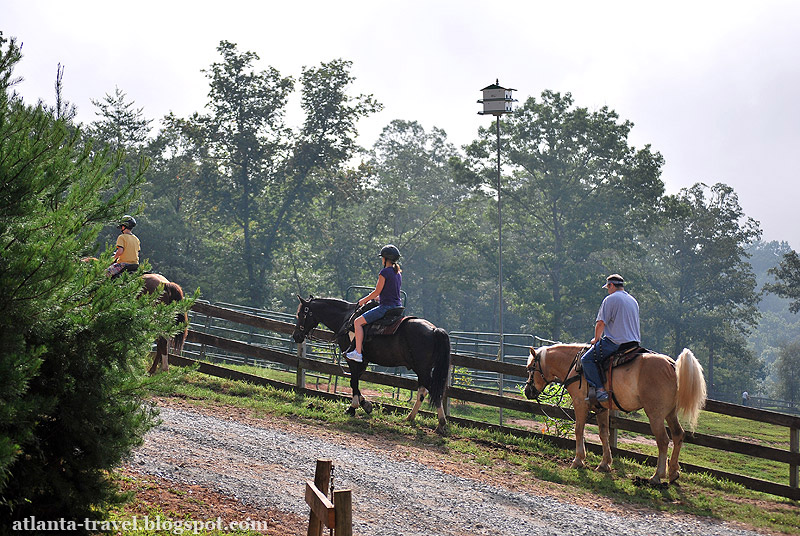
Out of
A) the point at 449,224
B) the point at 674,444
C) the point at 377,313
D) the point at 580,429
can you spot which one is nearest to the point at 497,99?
the point at 377,313

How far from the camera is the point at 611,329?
31.6 feet

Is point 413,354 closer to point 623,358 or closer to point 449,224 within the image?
point 623,358

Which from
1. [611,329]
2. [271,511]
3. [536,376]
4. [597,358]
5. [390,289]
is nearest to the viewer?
[271,511]

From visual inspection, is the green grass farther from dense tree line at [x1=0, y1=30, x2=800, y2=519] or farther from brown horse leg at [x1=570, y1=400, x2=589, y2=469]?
dense tree line at [x1=0, y1=30, x2=800, y2=519]

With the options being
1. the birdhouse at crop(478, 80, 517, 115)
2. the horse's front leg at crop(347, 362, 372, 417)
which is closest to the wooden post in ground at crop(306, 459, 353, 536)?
the horse's front leg at crop(347, 362, 372, 417)

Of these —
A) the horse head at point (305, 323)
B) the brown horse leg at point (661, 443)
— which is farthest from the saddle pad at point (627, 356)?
the horse head at point (305, 323)

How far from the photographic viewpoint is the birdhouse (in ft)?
46.3

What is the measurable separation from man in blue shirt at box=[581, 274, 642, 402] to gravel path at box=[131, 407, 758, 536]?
7.18 ft

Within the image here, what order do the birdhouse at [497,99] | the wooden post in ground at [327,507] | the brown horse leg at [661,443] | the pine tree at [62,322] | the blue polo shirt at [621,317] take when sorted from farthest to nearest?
1. the birdhouse at [497,99]
2. the blue polo shirt at [621,317]
3. the brown horse leg at [661,443]
4. the wooden post in ground at [327,507]
5. the pine tree at [62,322]

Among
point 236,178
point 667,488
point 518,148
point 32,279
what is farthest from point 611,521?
point 518,148

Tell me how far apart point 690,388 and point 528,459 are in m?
2.36

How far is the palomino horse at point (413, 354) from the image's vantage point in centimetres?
1120

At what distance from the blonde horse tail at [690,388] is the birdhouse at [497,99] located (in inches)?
261

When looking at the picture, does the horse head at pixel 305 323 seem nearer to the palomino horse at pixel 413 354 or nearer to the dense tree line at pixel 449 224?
the palomino horse at pixel 413 354
